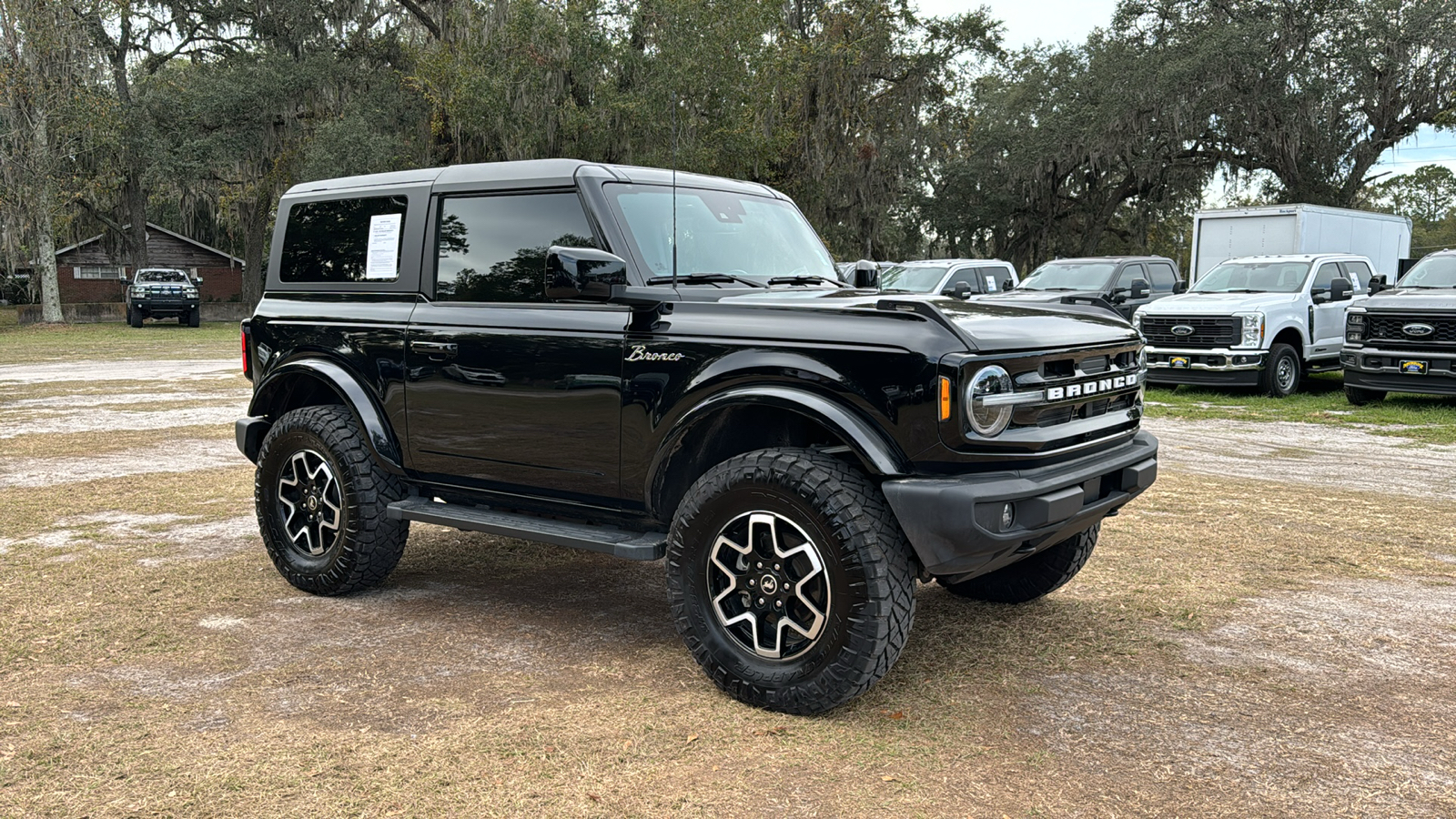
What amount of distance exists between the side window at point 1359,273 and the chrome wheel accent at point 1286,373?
1.89m

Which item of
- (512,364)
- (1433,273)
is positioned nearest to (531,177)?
(512,364)

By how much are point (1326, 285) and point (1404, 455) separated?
689 centimetres

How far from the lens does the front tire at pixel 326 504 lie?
5.24 metres

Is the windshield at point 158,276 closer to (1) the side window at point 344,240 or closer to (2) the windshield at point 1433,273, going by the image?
(2) the windshield at point 1433,273

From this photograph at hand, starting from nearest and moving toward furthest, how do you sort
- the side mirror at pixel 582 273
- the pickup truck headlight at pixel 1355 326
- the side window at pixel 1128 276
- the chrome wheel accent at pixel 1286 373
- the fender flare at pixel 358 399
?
the side mirror at pixel 582 273 → the fender flare at pixel 358 399 → the pickup truck headlight at pixel 1355 326 → the chrome wheel accent at pixel 1286 373 → the side window at pixel 1128 276

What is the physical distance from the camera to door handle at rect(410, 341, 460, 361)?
497 cm

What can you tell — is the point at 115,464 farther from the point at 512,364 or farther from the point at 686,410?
the point at 686,410

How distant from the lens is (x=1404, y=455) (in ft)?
33.1

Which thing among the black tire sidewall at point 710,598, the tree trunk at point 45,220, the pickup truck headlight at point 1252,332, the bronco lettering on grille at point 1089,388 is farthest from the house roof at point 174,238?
the bronco lettering on grille at point 1089,388

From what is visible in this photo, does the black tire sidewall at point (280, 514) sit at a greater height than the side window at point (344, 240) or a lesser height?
lesser

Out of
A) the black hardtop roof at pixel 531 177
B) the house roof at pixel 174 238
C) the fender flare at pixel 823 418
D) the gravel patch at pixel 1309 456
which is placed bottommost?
the gravel patch at pixel 1309 456

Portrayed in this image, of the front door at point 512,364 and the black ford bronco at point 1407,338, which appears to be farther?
the black ford bronco at point 1407,338

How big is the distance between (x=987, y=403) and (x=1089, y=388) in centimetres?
71

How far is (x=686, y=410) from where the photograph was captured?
4281mm
